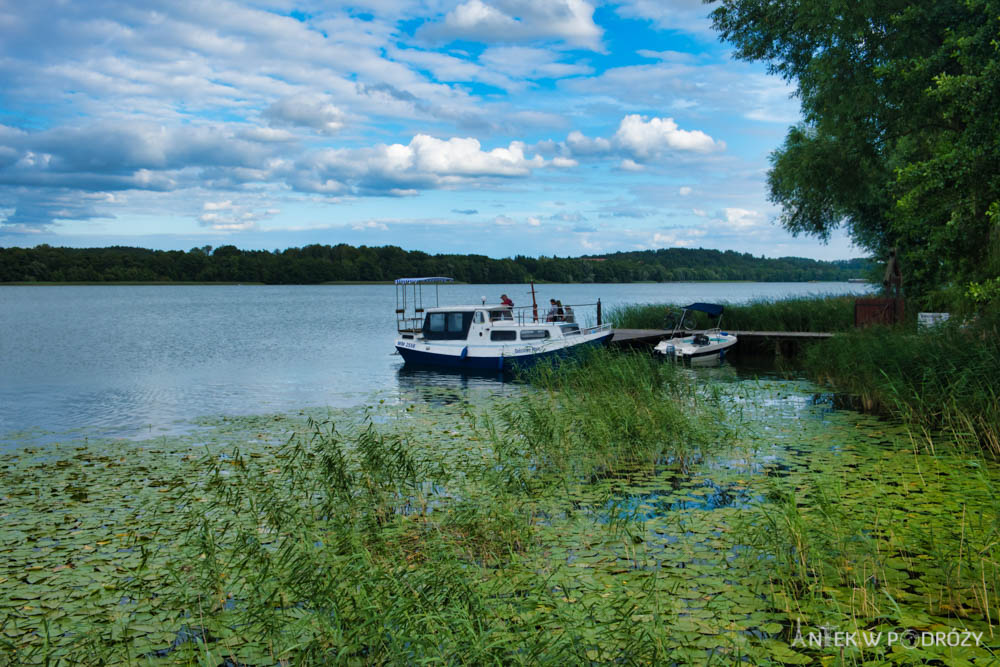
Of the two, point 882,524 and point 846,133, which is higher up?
point 846,133

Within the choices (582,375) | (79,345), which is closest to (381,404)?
(582,375)

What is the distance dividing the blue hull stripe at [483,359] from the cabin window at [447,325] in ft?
2.72

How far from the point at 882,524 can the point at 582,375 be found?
360 inches

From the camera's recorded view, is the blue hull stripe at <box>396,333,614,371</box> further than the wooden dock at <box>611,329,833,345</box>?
No

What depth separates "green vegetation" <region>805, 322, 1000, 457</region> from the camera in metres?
10.1

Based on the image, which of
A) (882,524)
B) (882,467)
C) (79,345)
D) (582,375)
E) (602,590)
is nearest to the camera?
(602,590)

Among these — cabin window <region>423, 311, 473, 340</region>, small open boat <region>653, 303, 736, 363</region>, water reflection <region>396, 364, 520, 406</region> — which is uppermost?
cabin window <region>423, 311, 473, 340</region>

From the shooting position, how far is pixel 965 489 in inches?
312

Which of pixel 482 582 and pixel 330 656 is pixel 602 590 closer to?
pixel 482 582

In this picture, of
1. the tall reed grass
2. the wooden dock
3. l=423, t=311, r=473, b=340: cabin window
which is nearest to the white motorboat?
l=423, t=311, r=473, b=340: cabin window

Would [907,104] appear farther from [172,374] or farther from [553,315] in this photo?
[172,374]

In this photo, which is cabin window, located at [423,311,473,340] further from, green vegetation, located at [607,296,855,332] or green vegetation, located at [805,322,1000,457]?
green vegetation, located at [805,322,1000,457]

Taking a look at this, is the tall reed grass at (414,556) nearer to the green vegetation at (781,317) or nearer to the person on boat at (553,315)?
the person on boat at (553,315)

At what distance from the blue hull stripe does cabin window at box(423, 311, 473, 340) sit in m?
0.83
